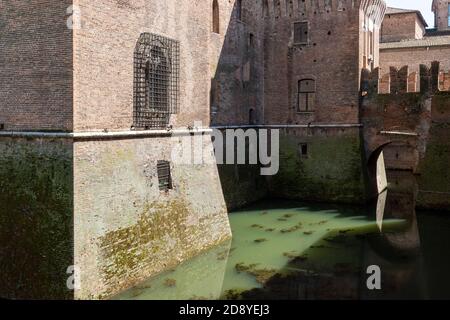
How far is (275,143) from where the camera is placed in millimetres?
21672

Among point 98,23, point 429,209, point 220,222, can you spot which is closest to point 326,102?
point 429,209

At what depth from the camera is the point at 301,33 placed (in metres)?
21.0

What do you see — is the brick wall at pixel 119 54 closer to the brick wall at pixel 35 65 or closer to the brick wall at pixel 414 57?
the brick wall at pixel 35 65

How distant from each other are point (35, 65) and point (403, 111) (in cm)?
1508

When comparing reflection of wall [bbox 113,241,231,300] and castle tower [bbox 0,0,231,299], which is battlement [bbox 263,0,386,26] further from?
reflection of wall [bbox 113,241,231,300]

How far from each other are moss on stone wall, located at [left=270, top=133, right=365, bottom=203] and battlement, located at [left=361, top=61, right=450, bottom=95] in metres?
2.29

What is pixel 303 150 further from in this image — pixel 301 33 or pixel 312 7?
pixel 312 7

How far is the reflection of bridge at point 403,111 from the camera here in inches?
725

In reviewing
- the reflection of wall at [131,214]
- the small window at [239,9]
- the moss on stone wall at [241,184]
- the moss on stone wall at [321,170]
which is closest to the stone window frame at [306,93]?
the moss on stone wall at [321,170]

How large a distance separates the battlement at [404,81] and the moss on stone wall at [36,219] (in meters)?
14.6

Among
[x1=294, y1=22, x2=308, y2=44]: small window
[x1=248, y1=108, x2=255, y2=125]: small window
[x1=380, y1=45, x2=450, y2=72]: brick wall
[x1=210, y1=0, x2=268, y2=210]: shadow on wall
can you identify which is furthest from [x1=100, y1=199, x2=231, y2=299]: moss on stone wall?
[x1=380, y1=45, x2=450, y2=72]: brick wall

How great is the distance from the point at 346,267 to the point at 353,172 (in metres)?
8.22

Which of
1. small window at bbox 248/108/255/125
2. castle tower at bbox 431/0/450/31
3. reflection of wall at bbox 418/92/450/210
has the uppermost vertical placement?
castle tower at bbox 431/0/450/31

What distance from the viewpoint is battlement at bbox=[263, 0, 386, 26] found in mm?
19984
